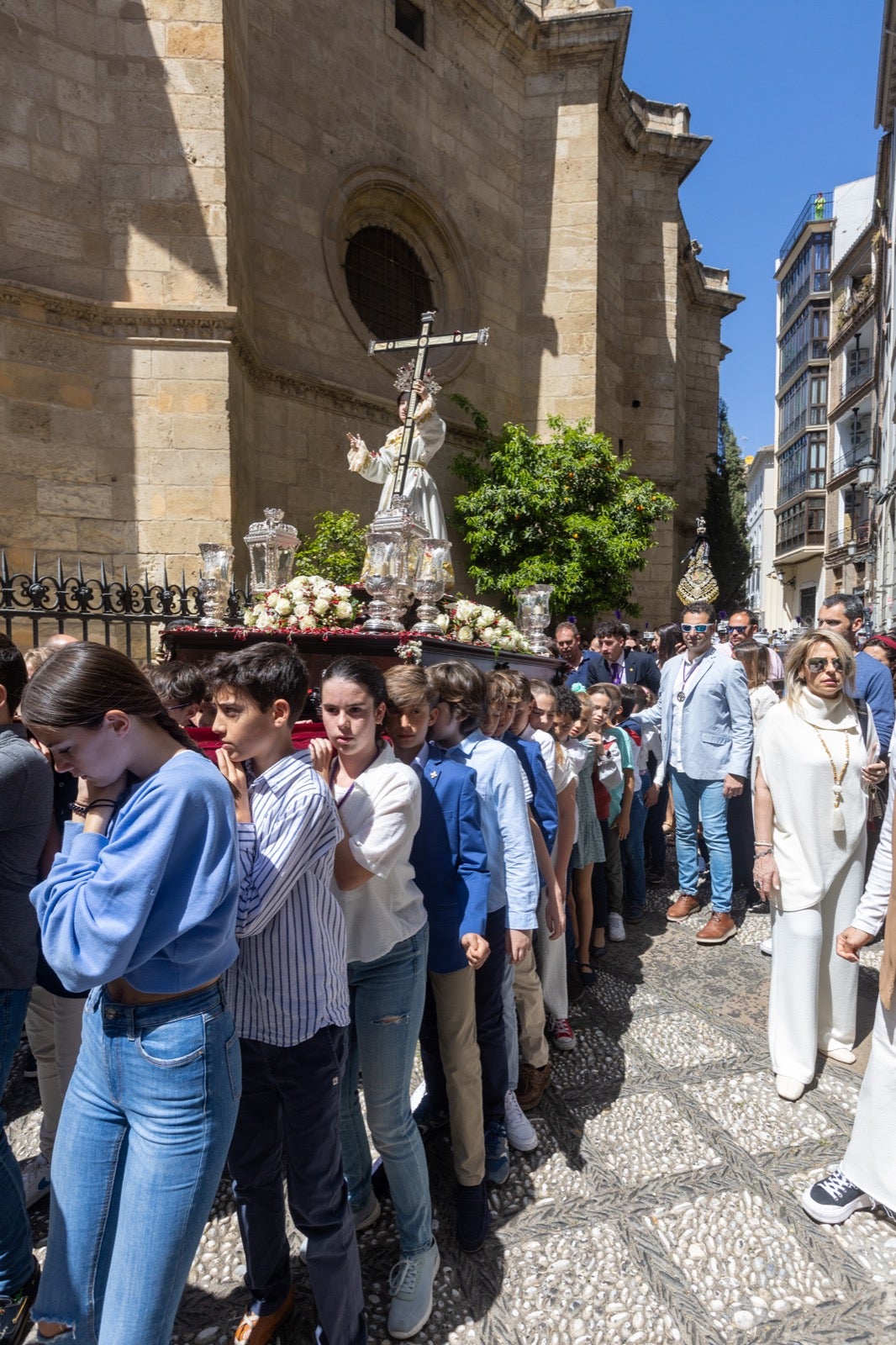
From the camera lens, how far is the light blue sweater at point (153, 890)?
4.79 feet

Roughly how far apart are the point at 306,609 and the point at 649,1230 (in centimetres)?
318

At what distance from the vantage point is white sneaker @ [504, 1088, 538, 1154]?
2.96 metres

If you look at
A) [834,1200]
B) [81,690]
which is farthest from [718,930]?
[81,690]

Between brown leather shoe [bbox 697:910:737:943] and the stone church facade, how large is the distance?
5.89 meters

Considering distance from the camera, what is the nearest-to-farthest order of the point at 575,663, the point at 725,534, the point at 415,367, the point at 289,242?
1. the point at 415,367
2. the point at 575,663
3. the point at 289,242
4. the point at 725,534

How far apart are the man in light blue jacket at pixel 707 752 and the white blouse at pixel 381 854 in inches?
133

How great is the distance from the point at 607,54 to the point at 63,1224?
16.7 meters

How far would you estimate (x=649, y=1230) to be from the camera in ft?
8.41

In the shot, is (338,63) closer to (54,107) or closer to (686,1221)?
(54,107)

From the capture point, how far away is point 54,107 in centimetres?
752

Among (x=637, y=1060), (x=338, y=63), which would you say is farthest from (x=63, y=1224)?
(x=338, y=63)

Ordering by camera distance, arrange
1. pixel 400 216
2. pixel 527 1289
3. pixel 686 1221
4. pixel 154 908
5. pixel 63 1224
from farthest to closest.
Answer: pixel 400 216 < pixel 686 1221 < pixel 527 1289 < pixel 63 1224 < pixel 154 908

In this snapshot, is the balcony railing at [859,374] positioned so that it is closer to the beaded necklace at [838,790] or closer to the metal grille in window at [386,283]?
the metal grille in window at [386,283]

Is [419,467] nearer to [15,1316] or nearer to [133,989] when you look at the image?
[133,989]
